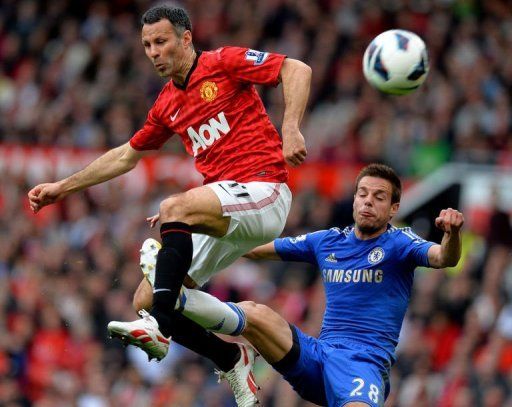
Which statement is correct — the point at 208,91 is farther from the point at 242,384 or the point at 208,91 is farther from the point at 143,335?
the point at 242,384

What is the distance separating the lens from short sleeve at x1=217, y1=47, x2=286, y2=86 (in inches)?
318

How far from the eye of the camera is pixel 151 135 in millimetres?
8797

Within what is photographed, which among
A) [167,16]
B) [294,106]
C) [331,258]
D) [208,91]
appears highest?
[167,16]

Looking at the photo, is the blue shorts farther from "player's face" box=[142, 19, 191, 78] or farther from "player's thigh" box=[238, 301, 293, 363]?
"player's face" box=[142, 19, 191, 78]

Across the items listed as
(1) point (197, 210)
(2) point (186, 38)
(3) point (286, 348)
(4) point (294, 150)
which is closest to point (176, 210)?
(1) point (197, 210)

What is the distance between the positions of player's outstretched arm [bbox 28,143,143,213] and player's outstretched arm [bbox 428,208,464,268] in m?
2.22

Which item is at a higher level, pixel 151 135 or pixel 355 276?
pixel 151 135

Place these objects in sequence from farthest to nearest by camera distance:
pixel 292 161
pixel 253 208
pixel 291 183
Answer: pixel 291 183
pixel 253 208
pixel 292 161

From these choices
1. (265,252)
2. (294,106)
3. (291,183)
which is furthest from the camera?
(291,183)

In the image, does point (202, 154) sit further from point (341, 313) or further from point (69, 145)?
point (69, 145)

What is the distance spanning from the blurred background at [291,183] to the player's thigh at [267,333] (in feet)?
12.8

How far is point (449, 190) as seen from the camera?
14.8 meters

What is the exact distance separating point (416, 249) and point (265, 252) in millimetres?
1239

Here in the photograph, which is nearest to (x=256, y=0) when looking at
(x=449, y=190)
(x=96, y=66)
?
(x=96, y=66)
